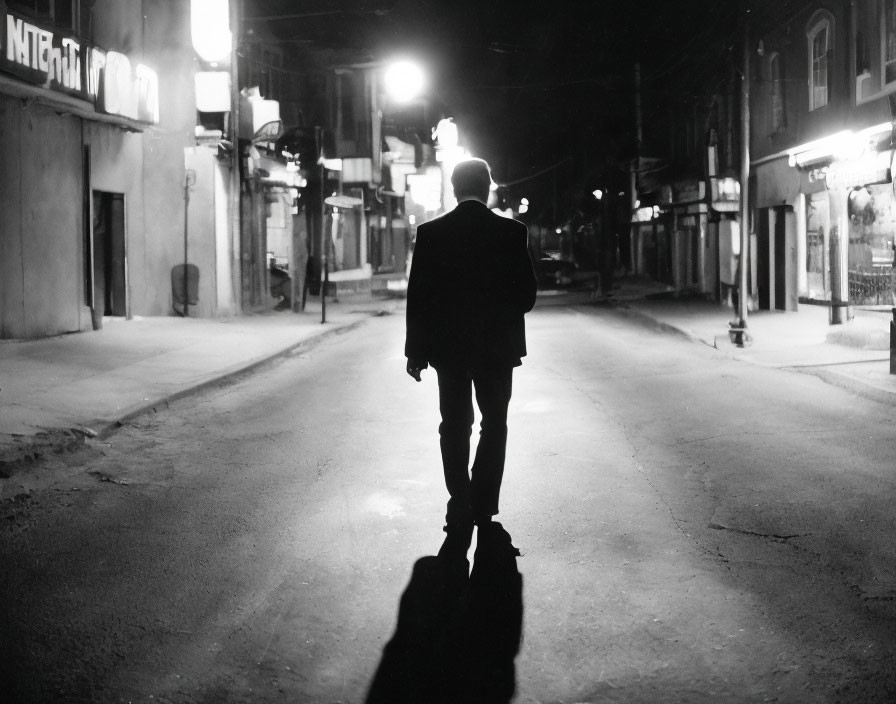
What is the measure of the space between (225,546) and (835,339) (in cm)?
1422

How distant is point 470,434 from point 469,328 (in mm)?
591

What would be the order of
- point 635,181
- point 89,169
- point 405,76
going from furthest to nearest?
point 635,181, point 405,76, point 89,169

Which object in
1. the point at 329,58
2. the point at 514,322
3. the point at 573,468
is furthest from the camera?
the point at 329,58

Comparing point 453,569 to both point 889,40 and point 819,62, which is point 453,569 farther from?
point 819,62

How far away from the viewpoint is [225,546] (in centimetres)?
554

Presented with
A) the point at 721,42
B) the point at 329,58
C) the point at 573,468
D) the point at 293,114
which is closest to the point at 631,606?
the point at 573,468

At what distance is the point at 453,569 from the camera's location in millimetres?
4910

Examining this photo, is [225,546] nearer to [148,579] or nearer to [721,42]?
[148,579]

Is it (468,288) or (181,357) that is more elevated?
(468,288)

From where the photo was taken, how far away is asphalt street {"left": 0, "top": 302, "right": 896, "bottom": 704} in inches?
147

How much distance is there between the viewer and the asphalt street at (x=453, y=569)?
374cm

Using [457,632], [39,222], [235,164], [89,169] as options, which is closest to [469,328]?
[457,632]

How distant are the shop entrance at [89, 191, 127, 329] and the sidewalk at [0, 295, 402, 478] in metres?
0.65

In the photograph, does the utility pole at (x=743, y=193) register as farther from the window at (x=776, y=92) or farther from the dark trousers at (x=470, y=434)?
the dark trousers at (x=470, y=434)
